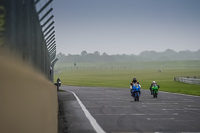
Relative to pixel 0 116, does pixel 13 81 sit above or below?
above

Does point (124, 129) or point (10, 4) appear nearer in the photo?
point (10, 4)

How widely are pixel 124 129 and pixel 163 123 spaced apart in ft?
7.47

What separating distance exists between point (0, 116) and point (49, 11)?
18.7 feet

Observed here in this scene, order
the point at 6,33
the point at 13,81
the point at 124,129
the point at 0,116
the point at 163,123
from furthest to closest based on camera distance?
the point at 163,123 < the point at 124,129 < the point at 6,33 < the point at 13,81 < the point at 0,116

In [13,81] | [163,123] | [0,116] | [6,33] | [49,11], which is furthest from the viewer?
[163,123]

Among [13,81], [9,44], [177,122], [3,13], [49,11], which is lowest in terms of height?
[177,122]

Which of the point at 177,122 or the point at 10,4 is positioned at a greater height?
the point at 10,4

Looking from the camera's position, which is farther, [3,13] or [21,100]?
[21,100]

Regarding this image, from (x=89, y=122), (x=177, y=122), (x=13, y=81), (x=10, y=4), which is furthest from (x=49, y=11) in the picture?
(x=177, y=122)

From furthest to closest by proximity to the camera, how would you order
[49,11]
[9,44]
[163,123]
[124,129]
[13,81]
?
[163,123] < [124,129] < [49,11] < [9,44] < [13,81]

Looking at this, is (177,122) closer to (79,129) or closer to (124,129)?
(124,129)

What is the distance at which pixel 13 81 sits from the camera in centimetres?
235

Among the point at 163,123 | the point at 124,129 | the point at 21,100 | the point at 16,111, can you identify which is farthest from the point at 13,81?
the point at 163,123

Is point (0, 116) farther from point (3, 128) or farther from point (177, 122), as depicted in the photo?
point (177, 122)
